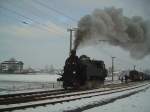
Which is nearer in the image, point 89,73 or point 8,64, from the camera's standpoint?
point 89,73

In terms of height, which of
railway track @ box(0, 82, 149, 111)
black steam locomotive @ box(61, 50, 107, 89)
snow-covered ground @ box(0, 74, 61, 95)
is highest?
black steam locomotive @ box(61, 50, 107, 89)

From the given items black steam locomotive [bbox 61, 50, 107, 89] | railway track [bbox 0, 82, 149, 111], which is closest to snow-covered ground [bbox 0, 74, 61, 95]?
black steam locomotive [bbox 61, 50, 107, 89]

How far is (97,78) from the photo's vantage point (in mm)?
28281

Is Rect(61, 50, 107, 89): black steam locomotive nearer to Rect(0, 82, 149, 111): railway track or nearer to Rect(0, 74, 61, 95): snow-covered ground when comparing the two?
Rect(0, 74, 61, 95): snow-covered ground

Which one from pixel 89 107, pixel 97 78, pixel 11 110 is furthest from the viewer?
pixel 97 78

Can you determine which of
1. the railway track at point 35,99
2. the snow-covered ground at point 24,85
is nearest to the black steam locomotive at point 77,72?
the snow-covered ground at point 24,85

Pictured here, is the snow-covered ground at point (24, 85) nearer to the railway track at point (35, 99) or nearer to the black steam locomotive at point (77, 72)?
the black steam locomotive at point (77, 72)

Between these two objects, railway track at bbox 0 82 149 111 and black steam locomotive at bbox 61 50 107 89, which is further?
black steam locomotive at bbox 61 50 107 89

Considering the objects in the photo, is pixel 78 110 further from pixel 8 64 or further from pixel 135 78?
pixel 8 64

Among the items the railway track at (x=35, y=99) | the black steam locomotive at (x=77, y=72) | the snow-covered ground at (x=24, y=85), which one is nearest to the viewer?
the railway track at (x=35, y=99)

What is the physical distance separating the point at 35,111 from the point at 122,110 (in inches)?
170

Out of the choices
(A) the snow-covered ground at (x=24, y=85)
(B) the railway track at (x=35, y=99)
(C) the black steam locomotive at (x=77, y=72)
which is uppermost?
(C) the black steam locomotive at (x=77, y=72)

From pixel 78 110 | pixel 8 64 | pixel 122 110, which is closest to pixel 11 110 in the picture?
pixel 78 110

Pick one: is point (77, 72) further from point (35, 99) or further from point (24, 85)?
point (24, 85)
